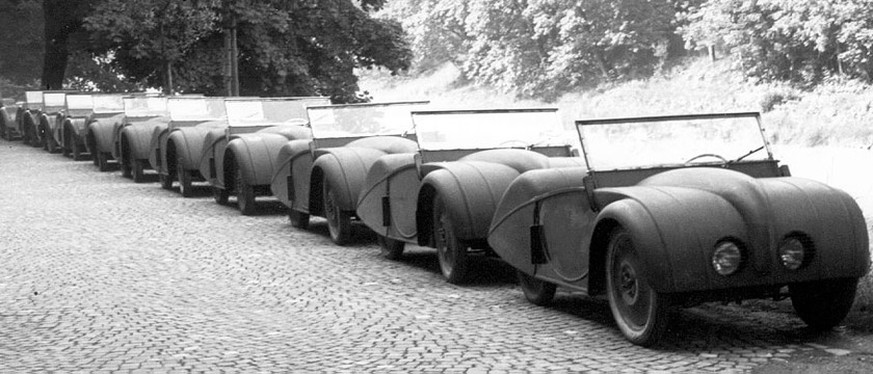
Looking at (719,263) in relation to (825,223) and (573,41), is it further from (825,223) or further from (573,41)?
(573,41)

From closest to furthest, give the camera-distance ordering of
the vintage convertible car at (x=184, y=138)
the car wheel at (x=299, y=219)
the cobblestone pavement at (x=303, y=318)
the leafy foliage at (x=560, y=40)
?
1. the cobblestone pavement at (x=303, y=318)
2. the car wheel at (x=299, y=219)
3. the vintage convertible car at (x=184, y=138)
4. the leafy foliage at (x=560, y=40)

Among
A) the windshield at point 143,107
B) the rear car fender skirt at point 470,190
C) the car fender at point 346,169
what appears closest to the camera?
the rear car fender skirt at point 470,190

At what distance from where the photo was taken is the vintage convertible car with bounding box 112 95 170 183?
2462 centimetres

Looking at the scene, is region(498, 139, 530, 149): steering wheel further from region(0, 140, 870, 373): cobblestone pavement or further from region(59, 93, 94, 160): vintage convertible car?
region(59, 93, 94, 160): vintage convertible car

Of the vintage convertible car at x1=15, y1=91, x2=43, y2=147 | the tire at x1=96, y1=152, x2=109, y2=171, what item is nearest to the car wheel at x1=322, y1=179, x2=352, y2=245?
the tire at x1=96, y1=152, x2=109, y2=171

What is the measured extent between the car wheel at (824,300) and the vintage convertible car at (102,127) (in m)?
20.4

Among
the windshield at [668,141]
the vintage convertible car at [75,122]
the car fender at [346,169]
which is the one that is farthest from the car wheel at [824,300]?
the vintage convertible car at [75,122]

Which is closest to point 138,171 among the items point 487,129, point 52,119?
point 487,129

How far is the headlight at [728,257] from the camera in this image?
26.1ft

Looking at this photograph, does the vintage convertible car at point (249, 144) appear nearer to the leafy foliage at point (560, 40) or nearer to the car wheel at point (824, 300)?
the car wheel at point (824, 300)

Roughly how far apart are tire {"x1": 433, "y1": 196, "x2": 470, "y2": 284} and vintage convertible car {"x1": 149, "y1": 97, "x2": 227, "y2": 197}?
9350 mm

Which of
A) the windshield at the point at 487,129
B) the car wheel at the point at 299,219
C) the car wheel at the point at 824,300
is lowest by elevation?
the car wheel at the point at 299,219

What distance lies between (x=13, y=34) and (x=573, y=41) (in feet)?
79.2

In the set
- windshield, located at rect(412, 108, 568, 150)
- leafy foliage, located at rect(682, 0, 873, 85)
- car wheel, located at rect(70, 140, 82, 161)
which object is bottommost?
car wheel, located at rect(70, 140, 82, 161)
